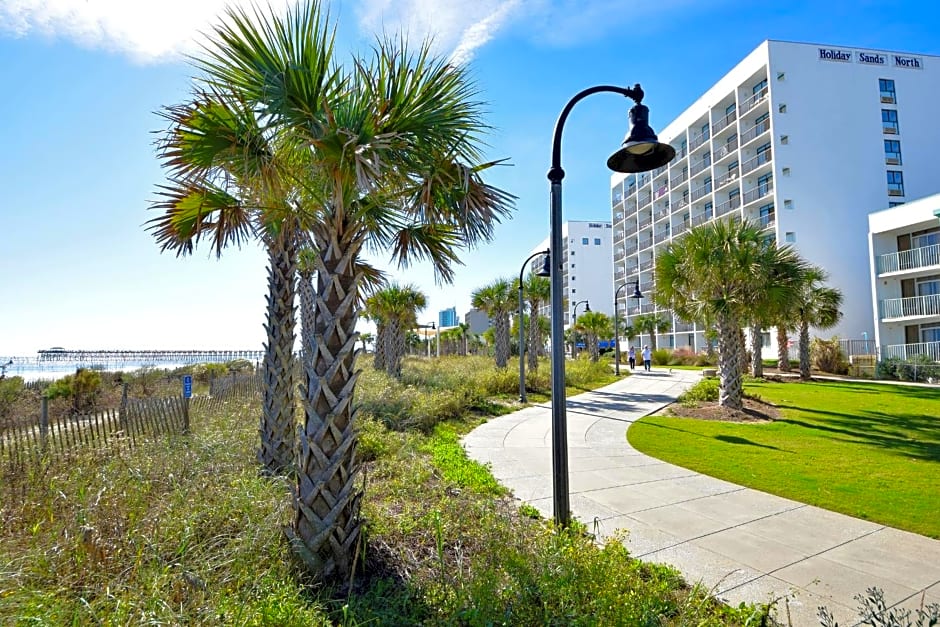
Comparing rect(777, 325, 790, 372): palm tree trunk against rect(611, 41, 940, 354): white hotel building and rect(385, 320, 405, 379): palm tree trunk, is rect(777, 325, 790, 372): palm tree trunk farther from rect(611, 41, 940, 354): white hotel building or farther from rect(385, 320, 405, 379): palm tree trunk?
rect(385, 320, 405, 379): palm tree trunk

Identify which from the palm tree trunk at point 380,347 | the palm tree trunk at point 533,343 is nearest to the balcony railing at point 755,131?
the palm tree trunk at point 533,343

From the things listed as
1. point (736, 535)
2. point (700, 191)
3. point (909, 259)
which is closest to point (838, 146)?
point (700, 191)

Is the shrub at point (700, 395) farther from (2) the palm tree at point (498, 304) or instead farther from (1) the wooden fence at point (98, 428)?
(1) the wooden fence at point (98, 428)

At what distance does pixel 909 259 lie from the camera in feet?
77.7

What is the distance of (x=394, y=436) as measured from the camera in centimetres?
844

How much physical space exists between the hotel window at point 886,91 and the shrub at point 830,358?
75.3 ft

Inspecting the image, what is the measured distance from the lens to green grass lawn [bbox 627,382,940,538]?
5.29 meters

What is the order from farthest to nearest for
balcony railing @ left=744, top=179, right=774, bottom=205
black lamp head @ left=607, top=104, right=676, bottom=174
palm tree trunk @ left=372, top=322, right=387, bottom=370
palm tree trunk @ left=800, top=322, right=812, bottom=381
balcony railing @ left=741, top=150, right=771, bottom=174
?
balcony railing @ left=741, top=150, right=771, bottom=174
balcony railing @ left=744, top=179, right=774, bottom=205
palm tree trunk @ left=800, top=322, right=812, bottom=381
palm tree trunk @ left=372, top=322, right=387, bottom=370
black lamp head @ left=607, top=104, right=676, bottom=174

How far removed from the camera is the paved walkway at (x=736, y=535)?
337cm

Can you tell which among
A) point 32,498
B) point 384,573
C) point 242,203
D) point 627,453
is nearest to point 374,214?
point 242,203

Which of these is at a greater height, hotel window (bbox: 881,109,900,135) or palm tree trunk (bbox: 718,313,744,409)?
hotel window (bbox: 881,109,900,135)

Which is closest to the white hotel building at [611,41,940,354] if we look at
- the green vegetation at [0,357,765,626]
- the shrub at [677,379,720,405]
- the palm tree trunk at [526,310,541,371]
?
the palm tree trunk at [526,310,541,371]

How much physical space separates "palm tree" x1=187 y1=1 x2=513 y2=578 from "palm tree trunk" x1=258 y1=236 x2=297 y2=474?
2.22 meters

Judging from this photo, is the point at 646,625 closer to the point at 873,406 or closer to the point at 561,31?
the point at 561,31
